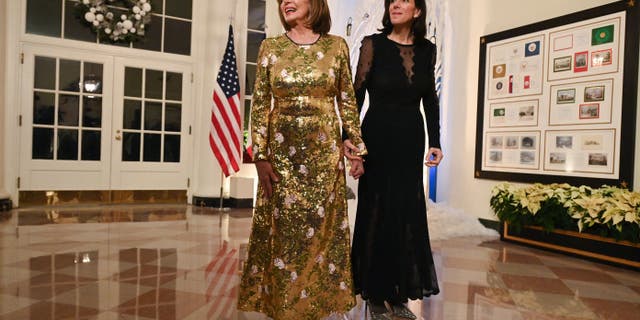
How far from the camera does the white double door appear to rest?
6531 millimetres

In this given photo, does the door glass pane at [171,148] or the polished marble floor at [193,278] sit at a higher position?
the door glass pane at [171,148]

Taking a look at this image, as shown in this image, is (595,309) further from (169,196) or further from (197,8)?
(197,8)

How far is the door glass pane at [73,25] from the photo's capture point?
669 centimetres

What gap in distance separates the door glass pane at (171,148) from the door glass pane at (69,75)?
1411 millimetres

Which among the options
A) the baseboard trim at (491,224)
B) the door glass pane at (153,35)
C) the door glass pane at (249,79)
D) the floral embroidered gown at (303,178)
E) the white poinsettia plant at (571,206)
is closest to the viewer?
the floral embroidered gown at (303,178)

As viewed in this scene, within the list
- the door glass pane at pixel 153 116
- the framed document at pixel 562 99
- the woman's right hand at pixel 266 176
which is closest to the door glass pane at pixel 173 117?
the door glass pane at pixel 153 116

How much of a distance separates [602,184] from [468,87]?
1892mm

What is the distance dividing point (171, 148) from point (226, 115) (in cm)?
119

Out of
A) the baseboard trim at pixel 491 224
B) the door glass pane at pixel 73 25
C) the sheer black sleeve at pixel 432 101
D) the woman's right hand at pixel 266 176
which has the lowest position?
the baseboard trim at pixel 491 224

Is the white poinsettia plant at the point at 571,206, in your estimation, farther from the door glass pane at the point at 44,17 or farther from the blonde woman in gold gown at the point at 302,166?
Result: the door glass pane at the point at 44,17

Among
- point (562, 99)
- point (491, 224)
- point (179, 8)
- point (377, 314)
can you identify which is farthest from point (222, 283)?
point (179, 8)

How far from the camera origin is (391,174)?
7.11ft

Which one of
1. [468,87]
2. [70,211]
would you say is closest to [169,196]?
[70,211]

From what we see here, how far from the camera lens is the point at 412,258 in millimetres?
2209
